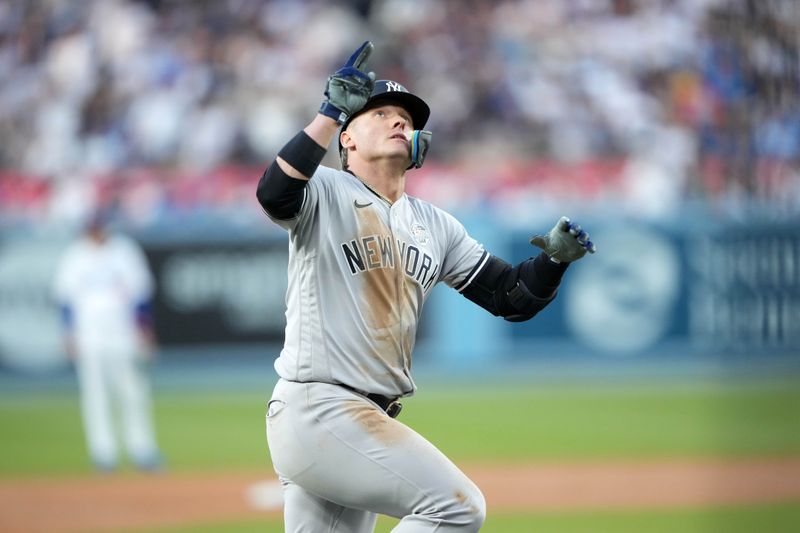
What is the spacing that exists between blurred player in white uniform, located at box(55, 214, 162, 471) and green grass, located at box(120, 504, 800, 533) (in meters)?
2.86

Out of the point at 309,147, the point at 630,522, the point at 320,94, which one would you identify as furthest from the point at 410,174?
the point at 309,147

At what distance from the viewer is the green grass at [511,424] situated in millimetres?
12641

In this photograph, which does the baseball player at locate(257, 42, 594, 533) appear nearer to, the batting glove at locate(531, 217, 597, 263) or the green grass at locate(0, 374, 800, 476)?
the batting glove at locate(531, 217, 597, 263)

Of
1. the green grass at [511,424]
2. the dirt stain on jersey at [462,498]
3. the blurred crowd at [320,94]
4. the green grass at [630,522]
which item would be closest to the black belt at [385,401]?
the dirt stain on jersey at [462,498]

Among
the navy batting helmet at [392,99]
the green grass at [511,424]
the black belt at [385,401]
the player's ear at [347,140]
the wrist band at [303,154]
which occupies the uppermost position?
the navy batting helmet at [392,99]

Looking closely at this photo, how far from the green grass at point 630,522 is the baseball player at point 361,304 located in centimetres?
431

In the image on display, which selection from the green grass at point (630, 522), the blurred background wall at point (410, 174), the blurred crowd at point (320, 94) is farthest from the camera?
the blurred crowd at point (320, 94)

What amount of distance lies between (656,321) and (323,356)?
12924 mm

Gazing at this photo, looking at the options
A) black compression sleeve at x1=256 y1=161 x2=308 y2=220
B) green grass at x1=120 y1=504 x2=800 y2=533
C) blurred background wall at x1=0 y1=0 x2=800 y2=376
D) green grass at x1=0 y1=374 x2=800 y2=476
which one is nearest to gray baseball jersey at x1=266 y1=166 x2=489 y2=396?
black compression sleeve at x1=256 y1=161 x2=308 y2=220

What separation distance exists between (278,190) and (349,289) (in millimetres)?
582

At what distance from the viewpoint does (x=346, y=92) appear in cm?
447

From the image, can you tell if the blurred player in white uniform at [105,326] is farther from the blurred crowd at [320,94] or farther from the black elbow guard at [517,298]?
the black elbow guard at [517,298]

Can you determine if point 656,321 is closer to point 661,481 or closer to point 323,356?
point 661,481

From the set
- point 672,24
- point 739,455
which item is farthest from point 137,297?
point 672,24
